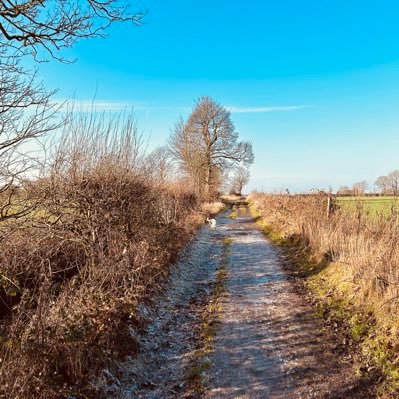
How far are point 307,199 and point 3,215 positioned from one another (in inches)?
528

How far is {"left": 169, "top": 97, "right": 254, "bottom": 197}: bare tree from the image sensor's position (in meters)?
31.8

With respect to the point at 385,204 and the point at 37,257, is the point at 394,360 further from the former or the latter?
the point at 37,257

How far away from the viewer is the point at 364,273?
6.69 metres

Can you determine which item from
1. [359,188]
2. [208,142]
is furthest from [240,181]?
[359,188]

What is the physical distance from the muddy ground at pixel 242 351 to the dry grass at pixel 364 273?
464 mm

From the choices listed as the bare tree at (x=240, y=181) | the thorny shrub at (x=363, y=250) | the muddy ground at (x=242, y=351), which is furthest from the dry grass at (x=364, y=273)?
the bare tree at (x=240, y=181)

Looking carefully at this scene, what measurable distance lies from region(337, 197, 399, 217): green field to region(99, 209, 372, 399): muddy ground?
2.92m

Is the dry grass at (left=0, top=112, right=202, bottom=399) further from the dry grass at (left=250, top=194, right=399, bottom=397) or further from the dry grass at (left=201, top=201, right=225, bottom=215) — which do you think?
the dry grass at (left=201, top=201, right=225, bottom=215)

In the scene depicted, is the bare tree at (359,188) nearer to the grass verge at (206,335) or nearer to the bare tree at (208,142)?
the grass verge at (206,335)

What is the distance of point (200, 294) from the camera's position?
27.0ft

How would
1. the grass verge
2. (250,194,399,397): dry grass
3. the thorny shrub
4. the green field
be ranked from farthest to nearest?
the green field, the thorny shrub, (250,194,399,397): dry grass, the grass verge

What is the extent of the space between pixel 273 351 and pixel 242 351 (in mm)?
475

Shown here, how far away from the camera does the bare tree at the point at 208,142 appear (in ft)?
104

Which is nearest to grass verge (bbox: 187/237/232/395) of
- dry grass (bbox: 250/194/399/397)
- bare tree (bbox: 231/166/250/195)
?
dry grass (bbox: 250/194/399/397)
